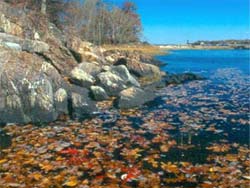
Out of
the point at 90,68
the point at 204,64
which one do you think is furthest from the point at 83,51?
the point at 204,64

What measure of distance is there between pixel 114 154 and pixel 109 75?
44.3 ft

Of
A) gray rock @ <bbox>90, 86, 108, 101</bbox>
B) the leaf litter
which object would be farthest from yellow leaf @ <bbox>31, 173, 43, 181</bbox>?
gray rock @ <bbox>90, 86, 108, 101</bbox>

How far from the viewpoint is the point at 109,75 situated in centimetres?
2484

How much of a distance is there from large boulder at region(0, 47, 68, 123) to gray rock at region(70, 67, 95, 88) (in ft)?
17.2

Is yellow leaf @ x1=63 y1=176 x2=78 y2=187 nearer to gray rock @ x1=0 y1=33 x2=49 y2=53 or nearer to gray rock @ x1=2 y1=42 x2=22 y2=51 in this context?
gray rock @ x1=0 y1=33 x2=49 y2=53

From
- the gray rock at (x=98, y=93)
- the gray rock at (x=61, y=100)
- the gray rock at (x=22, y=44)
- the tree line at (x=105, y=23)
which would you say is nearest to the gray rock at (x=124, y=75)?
the gray rock at (x=98, y=93)

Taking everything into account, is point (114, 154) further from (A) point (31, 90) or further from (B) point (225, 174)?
(A) point (31, 90)

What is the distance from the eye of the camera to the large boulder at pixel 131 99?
1977cm

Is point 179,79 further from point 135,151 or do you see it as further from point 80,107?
point 135,151

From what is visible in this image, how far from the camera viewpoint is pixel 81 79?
24.3m

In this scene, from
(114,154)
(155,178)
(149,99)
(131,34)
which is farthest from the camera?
(131,34)

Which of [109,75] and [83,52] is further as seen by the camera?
[83,52]

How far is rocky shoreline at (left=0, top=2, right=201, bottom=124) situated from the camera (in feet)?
54.9

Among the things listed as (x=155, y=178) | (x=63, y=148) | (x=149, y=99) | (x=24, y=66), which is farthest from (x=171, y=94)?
(x=155, y=178)
